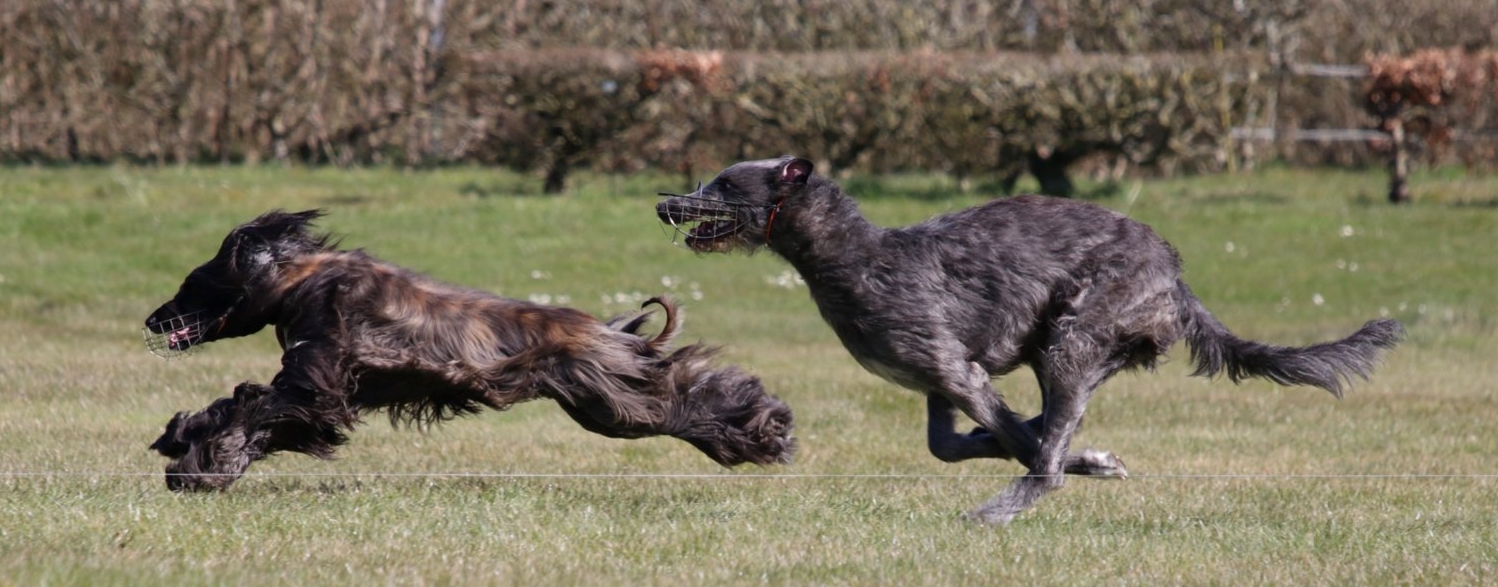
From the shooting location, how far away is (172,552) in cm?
521

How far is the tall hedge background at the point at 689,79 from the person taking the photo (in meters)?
18.3

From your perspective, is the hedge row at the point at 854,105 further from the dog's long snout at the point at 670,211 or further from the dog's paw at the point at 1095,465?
the dog's long snout at the point at 670,211

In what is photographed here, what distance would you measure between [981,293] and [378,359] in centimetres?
204

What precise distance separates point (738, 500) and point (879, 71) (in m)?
12.1

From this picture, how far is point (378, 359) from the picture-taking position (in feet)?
20.7

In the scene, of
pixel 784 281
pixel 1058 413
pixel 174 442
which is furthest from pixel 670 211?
pixel 784 281

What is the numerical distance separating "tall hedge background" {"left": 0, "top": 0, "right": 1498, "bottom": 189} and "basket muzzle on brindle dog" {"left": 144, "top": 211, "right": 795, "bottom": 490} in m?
11.9

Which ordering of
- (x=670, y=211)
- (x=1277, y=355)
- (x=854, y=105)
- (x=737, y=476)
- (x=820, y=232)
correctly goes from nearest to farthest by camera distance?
(x=670, y=211) < (x=820, y=232) < (x=1277, y=355) < (x=737, y=476) < (x=854, y=105)

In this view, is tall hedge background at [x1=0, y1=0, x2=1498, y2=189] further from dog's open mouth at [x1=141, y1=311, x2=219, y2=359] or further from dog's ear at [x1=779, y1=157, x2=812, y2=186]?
dog's ear at [x1=779, y1=157, x2=812, y2=186]

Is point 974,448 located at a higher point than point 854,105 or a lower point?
higher

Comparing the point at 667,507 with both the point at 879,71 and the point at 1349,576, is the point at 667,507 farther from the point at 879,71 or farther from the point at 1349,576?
the point at 879,71

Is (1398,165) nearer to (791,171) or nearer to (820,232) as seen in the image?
(820,232)

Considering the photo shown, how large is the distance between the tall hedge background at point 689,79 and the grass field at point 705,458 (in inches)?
26.9

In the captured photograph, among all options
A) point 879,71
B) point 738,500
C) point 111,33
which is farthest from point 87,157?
point 738,500
